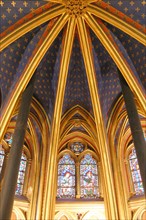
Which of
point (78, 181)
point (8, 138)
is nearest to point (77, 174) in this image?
point (78, 181)

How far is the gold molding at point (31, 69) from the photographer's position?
973 centimetres

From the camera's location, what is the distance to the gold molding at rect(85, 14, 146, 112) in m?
9.77

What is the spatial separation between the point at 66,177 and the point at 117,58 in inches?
229

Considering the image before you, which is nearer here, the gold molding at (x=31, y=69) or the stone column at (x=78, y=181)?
the gold molding at (x=31, y=69)

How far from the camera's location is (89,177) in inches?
454

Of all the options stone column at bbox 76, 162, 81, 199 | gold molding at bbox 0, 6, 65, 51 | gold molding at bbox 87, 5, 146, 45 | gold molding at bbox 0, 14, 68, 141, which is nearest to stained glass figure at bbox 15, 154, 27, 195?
stone column at bbox 76, 162, 81, 199

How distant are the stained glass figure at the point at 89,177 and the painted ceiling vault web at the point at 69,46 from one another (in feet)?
8.19

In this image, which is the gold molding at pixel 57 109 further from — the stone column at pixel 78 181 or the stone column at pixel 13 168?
the stone column at pixel 13 168

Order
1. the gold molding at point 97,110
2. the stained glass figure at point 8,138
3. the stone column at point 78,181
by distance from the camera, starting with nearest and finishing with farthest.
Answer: the gold molding at point 97,110, the stone column at point 78,181, the stained glass figure at point 8,138

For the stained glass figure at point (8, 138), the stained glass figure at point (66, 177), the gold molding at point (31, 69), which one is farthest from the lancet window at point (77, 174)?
the gold molding at point (31, 69)

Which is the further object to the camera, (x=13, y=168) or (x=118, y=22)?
(x=118, y=22)

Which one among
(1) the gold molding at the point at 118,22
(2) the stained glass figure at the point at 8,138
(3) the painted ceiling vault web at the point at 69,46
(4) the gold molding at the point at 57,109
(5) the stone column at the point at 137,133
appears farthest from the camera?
(2) the stained glass figure at the point at 8,138

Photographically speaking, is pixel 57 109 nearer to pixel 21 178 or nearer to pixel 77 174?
pixel 77 174

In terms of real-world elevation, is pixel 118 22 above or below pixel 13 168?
above
